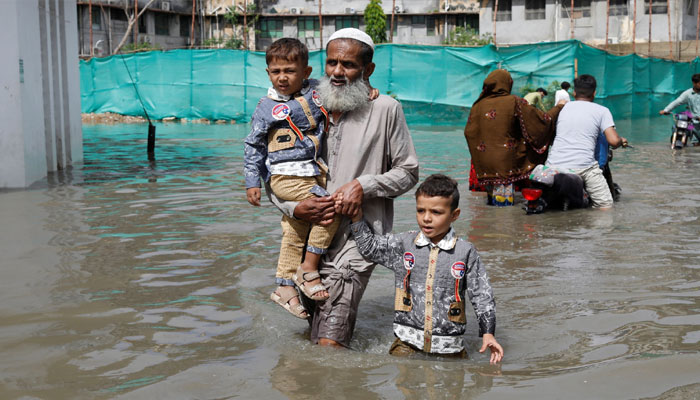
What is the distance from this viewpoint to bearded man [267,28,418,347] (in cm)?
385

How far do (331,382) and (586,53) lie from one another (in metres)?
22.2

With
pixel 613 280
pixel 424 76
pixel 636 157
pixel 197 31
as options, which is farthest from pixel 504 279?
pixel 197 31

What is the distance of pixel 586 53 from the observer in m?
23.7

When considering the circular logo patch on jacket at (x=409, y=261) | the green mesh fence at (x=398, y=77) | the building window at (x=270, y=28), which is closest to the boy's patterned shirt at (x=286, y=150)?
the circular logo patch on jacket at (x=409, y=261)

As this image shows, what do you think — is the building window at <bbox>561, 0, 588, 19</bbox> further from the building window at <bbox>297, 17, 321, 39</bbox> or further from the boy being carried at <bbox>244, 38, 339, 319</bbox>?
the boy being carried at <bbox>244, 38, 339, 319</bbox>

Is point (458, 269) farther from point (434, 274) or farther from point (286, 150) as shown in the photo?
point (286, 150)

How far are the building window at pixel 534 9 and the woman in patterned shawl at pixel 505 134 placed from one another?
128 ft

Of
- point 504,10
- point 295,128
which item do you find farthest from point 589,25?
point 295,128

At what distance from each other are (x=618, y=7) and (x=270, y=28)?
23689mm

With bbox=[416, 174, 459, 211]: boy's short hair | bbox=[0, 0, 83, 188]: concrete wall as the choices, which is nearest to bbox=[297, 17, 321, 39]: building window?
bbox=[0, 0, 83, 188]: concrete wall

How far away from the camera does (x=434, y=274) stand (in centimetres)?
376

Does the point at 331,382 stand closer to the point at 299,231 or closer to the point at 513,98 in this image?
the point at 299,231

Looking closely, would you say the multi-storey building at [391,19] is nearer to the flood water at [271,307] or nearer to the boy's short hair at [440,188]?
the flood water at [271,307]

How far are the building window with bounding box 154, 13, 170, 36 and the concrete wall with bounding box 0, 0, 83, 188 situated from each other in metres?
39.5
